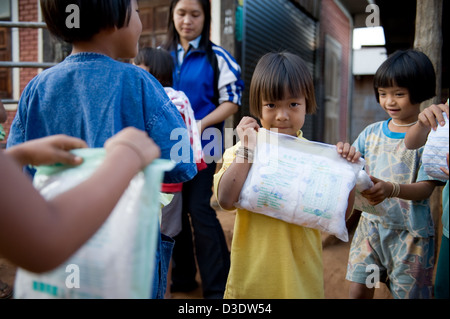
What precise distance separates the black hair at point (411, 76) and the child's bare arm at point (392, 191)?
1.42 feet

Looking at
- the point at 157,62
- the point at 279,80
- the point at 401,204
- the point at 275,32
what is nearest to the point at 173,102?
the point at 157,62

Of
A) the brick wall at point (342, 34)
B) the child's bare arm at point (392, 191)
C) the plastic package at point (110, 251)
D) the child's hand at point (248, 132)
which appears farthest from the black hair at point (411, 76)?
the brick wall at point (342, 34)

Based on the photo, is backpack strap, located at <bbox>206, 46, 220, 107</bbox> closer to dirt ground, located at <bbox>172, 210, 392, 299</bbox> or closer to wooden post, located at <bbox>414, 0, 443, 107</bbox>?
wooden post, located at <bbox>414, 0, 443, 107</bbox>

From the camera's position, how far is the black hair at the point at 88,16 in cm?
103

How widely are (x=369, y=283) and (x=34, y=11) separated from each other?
7.87 metres

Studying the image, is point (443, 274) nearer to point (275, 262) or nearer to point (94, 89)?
point (275, 262)

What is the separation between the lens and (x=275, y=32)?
257 inches

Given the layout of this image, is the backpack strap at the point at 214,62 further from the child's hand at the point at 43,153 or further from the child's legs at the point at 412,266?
the child's hand at the point at 43,153

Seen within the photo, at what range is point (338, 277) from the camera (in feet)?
10.8

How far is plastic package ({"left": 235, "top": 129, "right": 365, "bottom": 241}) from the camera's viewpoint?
123 centimetres

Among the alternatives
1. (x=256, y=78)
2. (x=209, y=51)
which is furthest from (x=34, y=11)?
(x=256, y=78)

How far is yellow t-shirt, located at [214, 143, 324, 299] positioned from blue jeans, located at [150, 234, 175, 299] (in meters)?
0.32

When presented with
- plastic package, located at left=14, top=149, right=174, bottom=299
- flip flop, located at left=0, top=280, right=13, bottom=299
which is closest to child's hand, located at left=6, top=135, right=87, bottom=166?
plastic package, located at left=14, top=149, right=174, bottom=299
